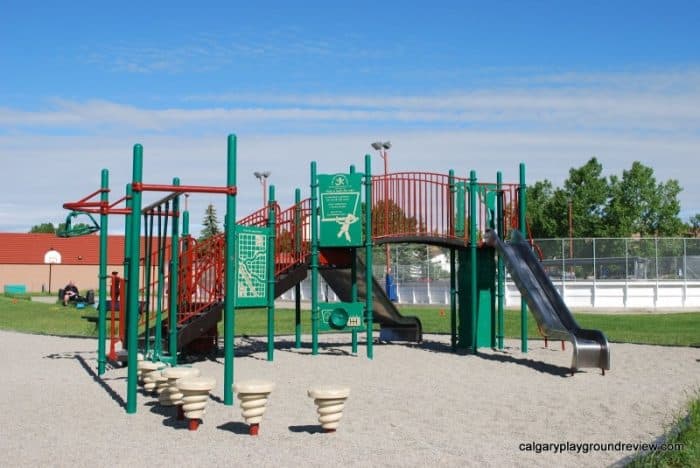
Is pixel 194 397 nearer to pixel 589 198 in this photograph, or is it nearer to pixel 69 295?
pixel 69 295

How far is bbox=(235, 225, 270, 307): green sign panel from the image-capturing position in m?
13.6

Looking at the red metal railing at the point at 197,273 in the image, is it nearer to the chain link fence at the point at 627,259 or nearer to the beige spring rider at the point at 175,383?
the beige spring rider at the point at 175,383

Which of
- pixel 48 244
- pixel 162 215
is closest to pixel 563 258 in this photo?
pixel 162 215

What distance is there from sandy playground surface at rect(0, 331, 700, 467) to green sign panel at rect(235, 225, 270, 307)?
3.76 feet

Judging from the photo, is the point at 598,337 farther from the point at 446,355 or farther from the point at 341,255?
the point at 341,255

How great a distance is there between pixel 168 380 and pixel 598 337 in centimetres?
692

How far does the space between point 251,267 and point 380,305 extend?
166 inches

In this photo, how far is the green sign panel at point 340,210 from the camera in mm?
15148

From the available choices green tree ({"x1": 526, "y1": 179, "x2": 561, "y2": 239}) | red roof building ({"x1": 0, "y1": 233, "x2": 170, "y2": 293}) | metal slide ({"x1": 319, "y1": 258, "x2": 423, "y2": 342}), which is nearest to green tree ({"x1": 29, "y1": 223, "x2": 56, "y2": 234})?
red roof building ({"x1": 0, "y1": 233, "x2": 170, "y2": 293})

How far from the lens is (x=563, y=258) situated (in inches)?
1441

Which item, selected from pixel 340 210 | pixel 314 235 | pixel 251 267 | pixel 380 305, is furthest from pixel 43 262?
pixel 251 267

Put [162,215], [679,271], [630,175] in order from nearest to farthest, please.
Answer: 1. [162,215]
2. [679,271]
3. [630,175]

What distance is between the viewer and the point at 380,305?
1723 centimetres

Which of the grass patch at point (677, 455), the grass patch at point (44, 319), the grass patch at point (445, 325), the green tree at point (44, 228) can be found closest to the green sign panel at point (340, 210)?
the grass patch at point (445, 325)
